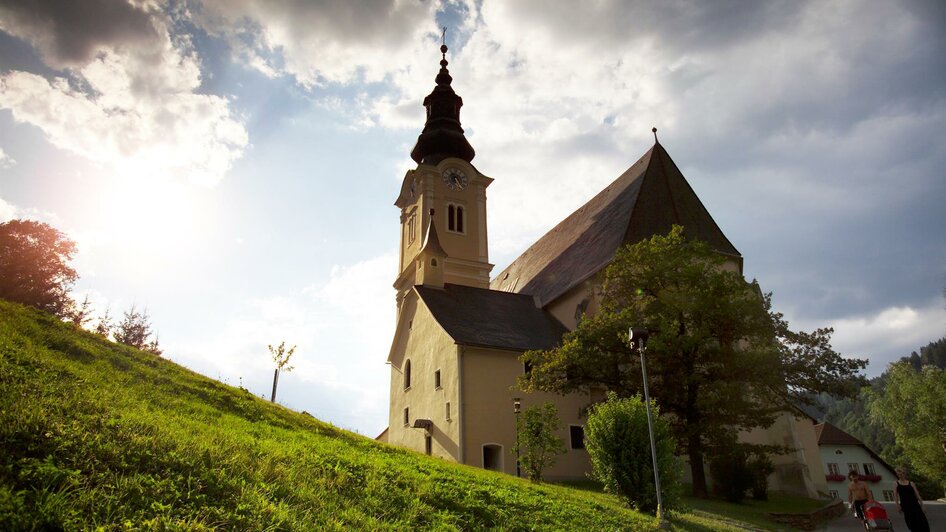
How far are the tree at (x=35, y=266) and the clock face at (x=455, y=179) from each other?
23.2 meters

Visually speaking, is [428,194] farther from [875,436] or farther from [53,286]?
[875,436]

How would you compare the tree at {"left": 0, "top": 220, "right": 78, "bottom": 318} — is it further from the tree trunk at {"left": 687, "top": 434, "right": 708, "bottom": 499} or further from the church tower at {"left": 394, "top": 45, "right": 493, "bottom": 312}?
the tree trunk at {"left": 687, "top": 434, "right": 708, "bottom": 499}

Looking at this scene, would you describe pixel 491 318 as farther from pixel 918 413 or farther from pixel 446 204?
pixel 918 413

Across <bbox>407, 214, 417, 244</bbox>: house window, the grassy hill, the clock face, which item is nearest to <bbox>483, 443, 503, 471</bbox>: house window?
the grassy hill

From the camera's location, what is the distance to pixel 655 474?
444 inches

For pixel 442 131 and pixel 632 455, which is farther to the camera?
pixel 442 131

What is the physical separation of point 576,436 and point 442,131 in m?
24.8

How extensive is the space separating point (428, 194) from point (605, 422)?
26.7 m

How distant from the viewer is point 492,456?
73.4 feet

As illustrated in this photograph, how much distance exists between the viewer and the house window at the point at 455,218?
124 feet

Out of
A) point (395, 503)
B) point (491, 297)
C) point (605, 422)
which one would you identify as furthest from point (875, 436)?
point (395, 503)

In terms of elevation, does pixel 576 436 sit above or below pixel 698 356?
below

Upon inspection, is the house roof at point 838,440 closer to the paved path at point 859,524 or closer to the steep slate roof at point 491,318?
the paved path at point 859,524

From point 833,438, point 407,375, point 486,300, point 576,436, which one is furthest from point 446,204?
point 833,438
